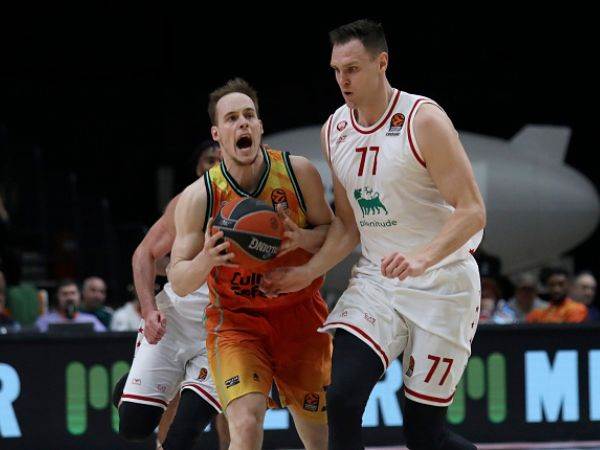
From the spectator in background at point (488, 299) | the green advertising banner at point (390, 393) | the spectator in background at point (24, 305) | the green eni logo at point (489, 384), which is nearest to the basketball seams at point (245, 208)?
the green advertising banner at point (390, 393)

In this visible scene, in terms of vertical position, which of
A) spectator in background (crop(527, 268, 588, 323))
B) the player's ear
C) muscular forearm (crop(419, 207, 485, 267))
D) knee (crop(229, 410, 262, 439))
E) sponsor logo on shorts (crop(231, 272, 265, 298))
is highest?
the player's ear

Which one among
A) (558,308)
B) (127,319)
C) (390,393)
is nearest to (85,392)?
(390,393)

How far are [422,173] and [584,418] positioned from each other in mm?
4424

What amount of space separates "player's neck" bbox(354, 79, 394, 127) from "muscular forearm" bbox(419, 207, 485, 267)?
0.57 metres

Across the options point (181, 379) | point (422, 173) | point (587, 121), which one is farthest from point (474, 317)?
point (587, 121)

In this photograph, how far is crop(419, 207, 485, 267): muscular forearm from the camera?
4676 mm

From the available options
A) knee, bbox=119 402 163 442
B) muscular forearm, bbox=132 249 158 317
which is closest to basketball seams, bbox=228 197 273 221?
muscular forearm, bbox=132 249 158 317

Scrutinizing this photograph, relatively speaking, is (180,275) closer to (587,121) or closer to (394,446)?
(394,446)

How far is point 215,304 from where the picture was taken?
532 centimetres

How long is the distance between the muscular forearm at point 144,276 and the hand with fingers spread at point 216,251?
1.15m

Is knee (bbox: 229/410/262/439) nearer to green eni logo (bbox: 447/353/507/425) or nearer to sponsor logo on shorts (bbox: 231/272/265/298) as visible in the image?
sponsor logo on shorts (bbox: 231/272/265/298)

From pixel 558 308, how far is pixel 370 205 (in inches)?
241

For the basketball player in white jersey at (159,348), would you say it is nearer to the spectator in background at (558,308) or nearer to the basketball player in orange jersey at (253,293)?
the basketball player in orange jersey at (253,293)

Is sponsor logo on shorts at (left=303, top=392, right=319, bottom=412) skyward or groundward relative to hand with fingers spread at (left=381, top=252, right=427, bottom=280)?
groundward
